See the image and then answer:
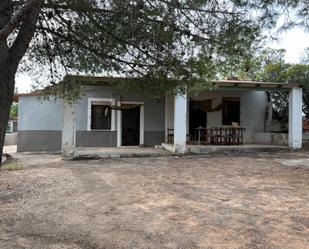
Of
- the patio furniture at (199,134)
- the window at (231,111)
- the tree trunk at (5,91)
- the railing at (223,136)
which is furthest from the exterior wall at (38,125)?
the tree trunk at (5,91)

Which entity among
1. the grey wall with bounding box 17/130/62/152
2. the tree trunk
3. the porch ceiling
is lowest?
the grey wall with bounding box 17/130/62/152

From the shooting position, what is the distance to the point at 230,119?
768 inches

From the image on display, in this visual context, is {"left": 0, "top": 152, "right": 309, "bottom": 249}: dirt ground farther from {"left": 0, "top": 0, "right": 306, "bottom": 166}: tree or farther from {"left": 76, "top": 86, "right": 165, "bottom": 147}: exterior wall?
{"left": 76, "top": 86, "right": 165, "bottom": 147}: exterior wall

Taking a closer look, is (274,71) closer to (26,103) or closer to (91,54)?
(26,103)

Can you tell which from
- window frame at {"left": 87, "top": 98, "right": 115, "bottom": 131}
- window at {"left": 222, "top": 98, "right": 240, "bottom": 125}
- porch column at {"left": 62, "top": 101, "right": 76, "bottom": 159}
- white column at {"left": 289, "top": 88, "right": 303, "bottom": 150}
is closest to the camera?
porch column at {"left": 62, "top": 101, "right": 76, "bottom": 159}

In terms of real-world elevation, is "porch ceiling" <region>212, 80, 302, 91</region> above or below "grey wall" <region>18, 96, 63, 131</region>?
above

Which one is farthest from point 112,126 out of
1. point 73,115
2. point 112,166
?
point 112,166

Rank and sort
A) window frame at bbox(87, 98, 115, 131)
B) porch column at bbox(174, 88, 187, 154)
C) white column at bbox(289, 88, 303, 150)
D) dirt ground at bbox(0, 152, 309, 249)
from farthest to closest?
1. window frame at bbox(87, 98, 115, 131)
2. white column at bbox(289, 88, 303, 150)
3. porch column at bbox(174, 88, 187, 154)
4. dirt ground at bbox(0, 152, 309, 249)

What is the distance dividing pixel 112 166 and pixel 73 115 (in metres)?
3.08

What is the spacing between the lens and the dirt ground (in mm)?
5270

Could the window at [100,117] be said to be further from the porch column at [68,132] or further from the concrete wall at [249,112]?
the concrete wall at [249,112]

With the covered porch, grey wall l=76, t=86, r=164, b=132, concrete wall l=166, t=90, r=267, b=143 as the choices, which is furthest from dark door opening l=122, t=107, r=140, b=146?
concrete wall l=166, t=90, r=267, b=143

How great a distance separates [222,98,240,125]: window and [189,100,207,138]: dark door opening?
87 centimetres

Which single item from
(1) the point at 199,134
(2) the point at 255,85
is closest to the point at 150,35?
(2) the point at 255,85
